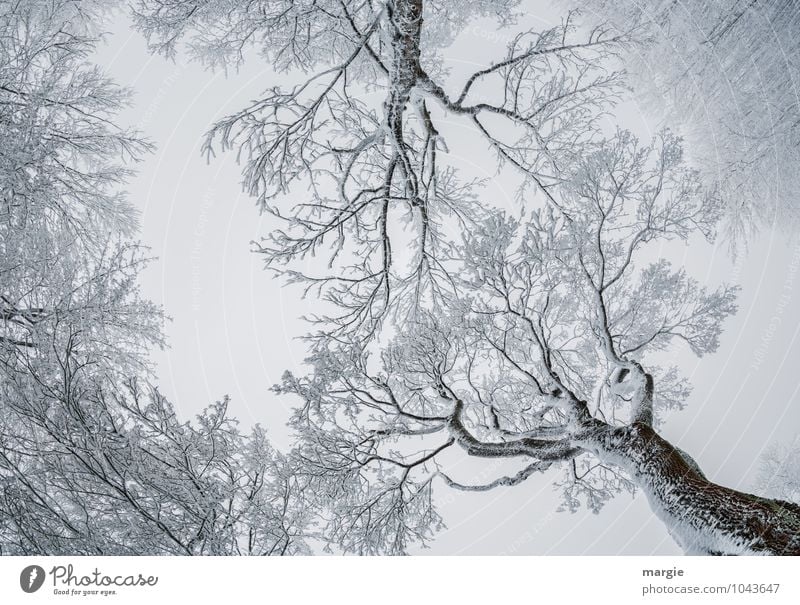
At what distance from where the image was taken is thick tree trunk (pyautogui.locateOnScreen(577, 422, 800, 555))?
5.17ft

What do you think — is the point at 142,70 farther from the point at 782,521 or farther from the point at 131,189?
the point at 782,521

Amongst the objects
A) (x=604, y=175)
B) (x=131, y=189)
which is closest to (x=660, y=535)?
(x=604, y=175)

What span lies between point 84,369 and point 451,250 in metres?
2.12

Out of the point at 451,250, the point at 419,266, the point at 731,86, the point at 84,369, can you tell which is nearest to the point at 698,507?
the point at 451,250

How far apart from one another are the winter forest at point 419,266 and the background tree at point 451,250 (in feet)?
0.07

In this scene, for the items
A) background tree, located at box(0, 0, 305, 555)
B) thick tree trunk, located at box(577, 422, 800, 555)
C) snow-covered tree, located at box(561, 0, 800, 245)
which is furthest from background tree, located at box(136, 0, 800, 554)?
background tree, located at box(0, 0, 305, 555)

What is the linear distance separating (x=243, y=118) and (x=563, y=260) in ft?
5.88

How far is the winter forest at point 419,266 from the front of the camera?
211 cm

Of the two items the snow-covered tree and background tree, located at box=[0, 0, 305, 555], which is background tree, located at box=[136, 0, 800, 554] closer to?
the snow-covered tree

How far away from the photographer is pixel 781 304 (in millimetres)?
2777
